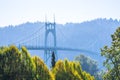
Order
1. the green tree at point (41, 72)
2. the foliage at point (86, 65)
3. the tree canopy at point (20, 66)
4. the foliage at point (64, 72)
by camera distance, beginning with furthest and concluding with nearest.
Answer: the foliage at point (86, 65) → the foliage at point (64, 72) → the green tree at point (41, 72) → the tree canopy at point (20, 66)

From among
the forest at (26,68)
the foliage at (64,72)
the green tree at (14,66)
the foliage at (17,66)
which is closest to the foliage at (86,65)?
the forest at (26,68)

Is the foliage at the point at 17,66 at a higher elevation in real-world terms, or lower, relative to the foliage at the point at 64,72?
higher

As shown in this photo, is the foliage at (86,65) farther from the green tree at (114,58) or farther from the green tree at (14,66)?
the green tree at (14,66)

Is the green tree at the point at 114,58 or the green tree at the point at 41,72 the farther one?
the green tree at the point at 114,58

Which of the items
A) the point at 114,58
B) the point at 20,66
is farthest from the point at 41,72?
the point at 114,58

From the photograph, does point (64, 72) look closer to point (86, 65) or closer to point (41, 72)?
point (41, 72)

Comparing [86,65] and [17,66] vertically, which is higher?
[17,66]

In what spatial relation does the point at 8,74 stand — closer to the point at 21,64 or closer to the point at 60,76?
the point at 21,64

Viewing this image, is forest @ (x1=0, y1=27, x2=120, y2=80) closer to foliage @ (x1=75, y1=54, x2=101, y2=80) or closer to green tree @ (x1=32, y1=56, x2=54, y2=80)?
green tree @ (x1=32, y1=56, x2=54, y2=80)

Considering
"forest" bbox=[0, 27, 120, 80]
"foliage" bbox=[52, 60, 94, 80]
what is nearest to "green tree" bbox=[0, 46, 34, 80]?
"forest" bbox=[0, 27, 120, 80]

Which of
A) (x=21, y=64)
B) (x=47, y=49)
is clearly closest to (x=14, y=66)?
(x=21, y=64)

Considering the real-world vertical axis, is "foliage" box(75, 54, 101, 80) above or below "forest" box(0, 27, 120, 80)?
below

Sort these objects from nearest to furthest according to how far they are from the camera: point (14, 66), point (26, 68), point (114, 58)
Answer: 1. point (14, 66)
2. point (26, 68)
3. point (114, 58)

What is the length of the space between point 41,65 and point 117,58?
13.2 metres
